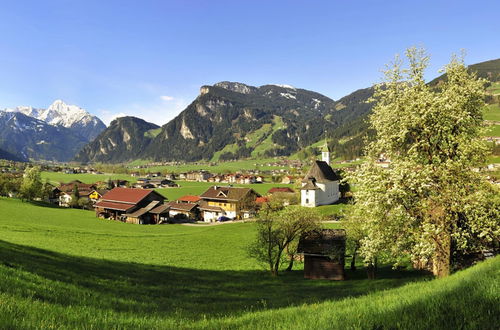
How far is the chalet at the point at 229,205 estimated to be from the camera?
10812 centimetres

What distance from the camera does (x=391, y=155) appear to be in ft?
68.6

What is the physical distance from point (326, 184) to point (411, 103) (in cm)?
8474

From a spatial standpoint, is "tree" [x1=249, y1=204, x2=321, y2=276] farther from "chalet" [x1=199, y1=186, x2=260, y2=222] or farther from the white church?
"chalet" [x1=199, y1=186, x2=260, y2=222]

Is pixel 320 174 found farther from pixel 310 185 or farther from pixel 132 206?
pixel 132 206

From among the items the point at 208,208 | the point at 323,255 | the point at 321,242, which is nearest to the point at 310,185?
the point at 208,208

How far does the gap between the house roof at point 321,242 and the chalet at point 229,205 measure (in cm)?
→ 7090

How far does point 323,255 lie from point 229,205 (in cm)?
7773

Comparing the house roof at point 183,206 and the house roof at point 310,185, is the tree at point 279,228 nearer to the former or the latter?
the house roof at point 310,185

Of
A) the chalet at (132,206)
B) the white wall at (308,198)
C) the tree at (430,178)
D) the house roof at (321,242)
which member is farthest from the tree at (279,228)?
the chalet at (132,206)

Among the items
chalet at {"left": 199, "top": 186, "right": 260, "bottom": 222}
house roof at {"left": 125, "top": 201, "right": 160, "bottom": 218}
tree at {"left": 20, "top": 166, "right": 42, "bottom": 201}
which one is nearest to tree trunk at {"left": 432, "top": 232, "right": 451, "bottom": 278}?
chalet at {"left": 199, "top": 186, "right": 260, "bottom": 222}

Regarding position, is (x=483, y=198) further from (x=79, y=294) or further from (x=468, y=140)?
(x=79, y=294)

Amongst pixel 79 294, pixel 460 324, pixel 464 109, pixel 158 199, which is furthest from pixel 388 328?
pixel 158 199

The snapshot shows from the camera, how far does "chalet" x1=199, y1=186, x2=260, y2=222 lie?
108125 millimetres

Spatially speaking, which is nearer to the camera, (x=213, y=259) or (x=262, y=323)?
(x=262, y=323)
